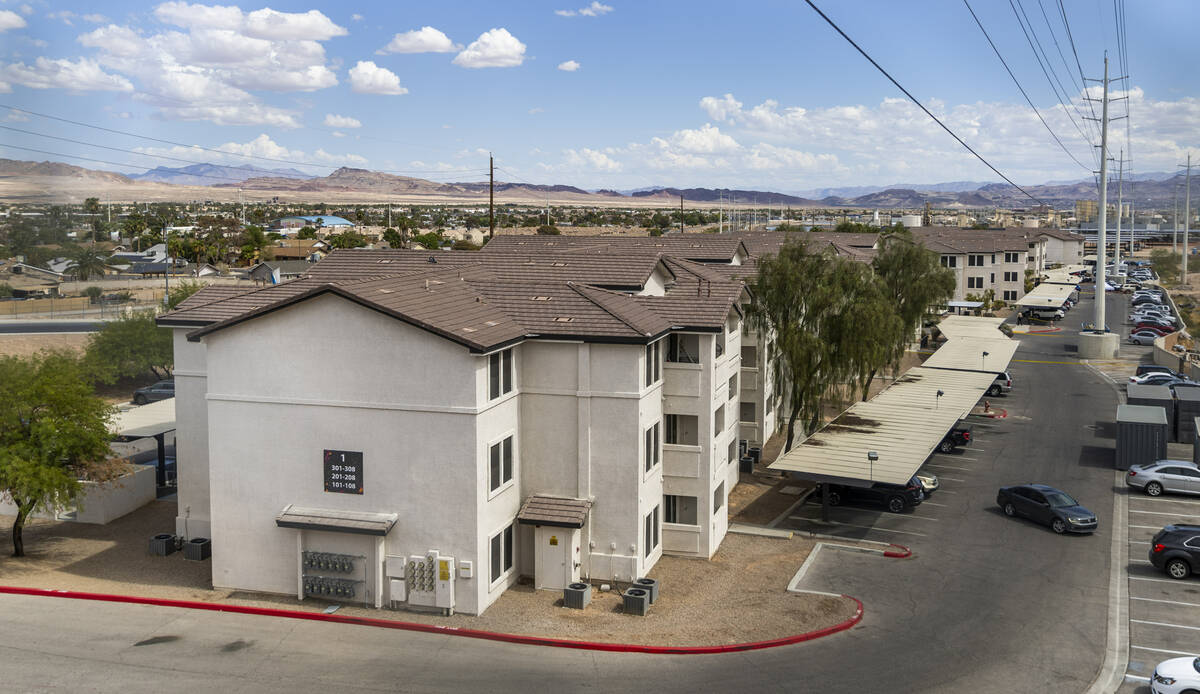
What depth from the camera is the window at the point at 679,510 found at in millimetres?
34344

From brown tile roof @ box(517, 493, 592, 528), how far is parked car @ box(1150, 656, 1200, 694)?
51.7 feet

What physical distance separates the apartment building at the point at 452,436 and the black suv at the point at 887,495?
29.5 feet

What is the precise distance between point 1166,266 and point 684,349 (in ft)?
568

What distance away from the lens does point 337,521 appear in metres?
28.5

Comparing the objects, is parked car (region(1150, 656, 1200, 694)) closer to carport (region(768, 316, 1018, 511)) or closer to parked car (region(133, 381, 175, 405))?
carport (region(768, 316, 1018, 511))

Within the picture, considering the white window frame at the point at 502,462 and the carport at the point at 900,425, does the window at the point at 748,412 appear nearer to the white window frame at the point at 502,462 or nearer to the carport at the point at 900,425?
the carport at the point at 900,425

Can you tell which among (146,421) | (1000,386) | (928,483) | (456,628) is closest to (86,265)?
(146,421)

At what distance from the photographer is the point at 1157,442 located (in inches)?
1777

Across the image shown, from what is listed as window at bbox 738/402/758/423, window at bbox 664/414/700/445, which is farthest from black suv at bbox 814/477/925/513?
window at bbox 664/414/700/445

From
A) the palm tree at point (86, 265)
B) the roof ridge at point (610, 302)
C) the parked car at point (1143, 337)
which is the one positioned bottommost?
the parked car at point (1143, 337)

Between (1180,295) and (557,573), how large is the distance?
130 metres

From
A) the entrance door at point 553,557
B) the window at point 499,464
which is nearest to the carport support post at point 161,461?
the window at point 499,464

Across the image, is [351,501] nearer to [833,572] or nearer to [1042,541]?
[833,572]

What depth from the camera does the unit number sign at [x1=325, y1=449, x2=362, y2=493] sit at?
2873 centimetres
